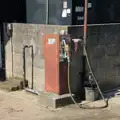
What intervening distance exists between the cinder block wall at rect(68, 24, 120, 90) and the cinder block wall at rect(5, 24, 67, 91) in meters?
0.78

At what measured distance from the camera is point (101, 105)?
7.49 meters

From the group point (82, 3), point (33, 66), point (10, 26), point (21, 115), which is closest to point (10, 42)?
point (10, 26)

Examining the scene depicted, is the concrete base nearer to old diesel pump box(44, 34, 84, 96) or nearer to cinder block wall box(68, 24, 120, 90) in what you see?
old diesel pump box(44, 34, 84, 96)

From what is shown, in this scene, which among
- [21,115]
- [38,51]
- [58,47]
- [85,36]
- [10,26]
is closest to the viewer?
[21,115]

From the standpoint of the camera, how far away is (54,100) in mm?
7250

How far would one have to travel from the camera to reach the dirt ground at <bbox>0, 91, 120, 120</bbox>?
6.75 metres

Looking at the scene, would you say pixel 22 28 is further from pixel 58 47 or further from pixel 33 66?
pixel 58 47

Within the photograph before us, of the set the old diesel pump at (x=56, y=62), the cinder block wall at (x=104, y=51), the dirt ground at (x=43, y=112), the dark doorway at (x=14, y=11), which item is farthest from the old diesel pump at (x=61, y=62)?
the dark doorway at (x=14, y=11)

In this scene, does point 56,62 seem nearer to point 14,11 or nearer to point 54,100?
point 54,100

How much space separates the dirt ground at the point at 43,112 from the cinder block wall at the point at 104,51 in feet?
2.57

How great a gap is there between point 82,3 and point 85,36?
1076 mm

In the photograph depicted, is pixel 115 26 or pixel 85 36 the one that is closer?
pixel 85 36

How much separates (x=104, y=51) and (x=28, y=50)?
173 centimetres

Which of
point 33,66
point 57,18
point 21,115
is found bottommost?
point 21,115
